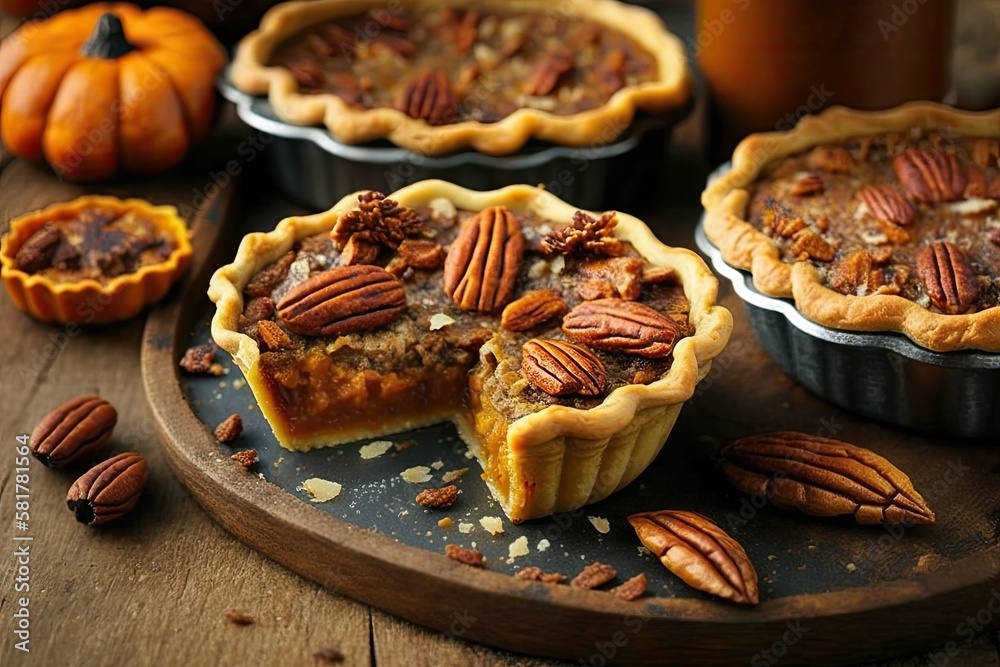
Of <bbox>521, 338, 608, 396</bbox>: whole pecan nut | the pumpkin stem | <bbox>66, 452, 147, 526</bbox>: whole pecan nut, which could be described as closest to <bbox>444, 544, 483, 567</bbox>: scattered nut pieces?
<bbox>521, 338, 608, 396</bbox>: whole pecan nut

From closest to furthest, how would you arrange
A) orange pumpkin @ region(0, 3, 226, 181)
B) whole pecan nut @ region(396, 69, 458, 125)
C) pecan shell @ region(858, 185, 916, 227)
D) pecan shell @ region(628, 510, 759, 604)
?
1. pecan shell @ region(628, 510, 759, 604)
2. pecan shell @ region(858, 185, 916, 227)
3. whole pecan nut @ region(396, 69, 458, 125)
4. orange pumpkin @ region(0, 3, 226, 181)

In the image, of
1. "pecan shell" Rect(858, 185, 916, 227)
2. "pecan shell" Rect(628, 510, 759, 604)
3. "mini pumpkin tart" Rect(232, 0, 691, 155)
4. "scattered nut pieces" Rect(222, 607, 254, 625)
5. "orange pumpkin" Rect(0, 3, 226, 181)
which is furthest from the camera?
"orange pumpkin" Rect(0, 3, 226, 181)

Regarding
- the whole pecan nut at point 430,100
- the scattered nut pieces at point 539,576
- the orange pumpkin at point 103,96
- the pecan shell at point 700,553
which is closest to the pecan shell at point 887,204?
the pecan shell at point 700,553

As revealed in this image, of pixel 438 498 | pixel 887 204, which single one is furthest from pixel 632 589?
pixel 887 204

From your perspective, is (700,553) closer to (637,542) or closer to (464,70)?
(637,542)

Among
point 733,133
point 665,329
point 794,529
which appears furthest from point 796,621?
point 733,133

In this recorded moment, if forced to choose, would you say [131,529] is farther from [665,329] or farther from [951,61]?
[951,61]

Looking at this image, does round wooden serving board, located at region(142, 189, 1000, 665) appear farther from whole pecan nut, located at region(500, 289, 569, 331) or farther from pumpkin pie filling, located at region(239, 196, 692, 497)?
whole pecan nut, located at region(500, 289, 569, 331)
